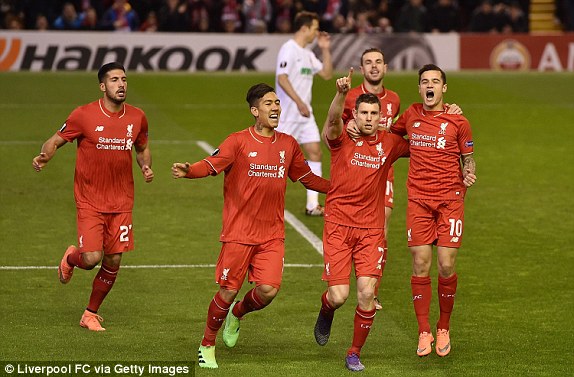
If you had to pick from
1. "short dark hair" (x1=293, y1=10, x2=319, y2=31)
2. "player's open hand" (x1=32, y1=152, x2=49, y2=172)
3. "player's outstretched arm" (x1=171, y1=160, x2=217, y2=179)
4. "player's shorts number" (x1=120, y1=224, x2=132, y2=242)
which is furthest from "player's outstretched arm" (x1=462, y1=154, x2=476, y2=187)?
"short dark hair" (x1=293, y1=10, x2=319, y2=31)

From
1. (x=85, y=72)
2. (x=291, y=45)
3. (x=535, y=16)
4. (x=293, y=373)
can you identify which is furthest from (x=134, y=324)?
(x=535, y=16)

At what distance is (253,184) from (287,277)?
3418mm

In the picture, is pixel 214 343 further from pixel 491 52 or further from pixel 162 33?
pixel 491 52

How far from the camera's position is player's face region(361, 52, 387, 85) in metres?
11.2

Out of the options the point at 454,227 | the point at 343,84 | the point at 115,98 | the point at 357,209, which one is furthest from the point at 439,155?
the point at 115,98

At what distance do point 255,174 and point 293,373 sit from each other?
1.58 metres

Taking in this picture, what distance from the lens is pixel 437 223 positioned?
1006 cm

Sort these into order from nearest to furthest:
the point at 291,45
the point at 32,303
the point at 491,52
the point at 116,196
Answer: the point at 116,196
the point at 32,303
the point at 291,45
the point at 491,52

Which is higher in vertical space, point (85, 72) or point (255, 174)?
point (255, 174)

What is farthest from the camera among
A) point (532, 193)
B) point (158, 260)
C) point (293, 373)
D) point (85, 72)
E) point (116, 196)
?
point (85, 72)

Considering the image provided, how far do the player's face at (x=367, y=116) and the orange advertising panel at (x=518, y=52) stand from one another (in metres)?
25.3

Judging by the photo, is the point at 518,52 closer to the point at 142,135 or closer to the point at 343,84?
the point at 142,135

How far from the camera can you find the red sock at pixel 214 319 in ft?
31.3

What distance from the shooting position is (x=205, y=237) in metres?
14.9
